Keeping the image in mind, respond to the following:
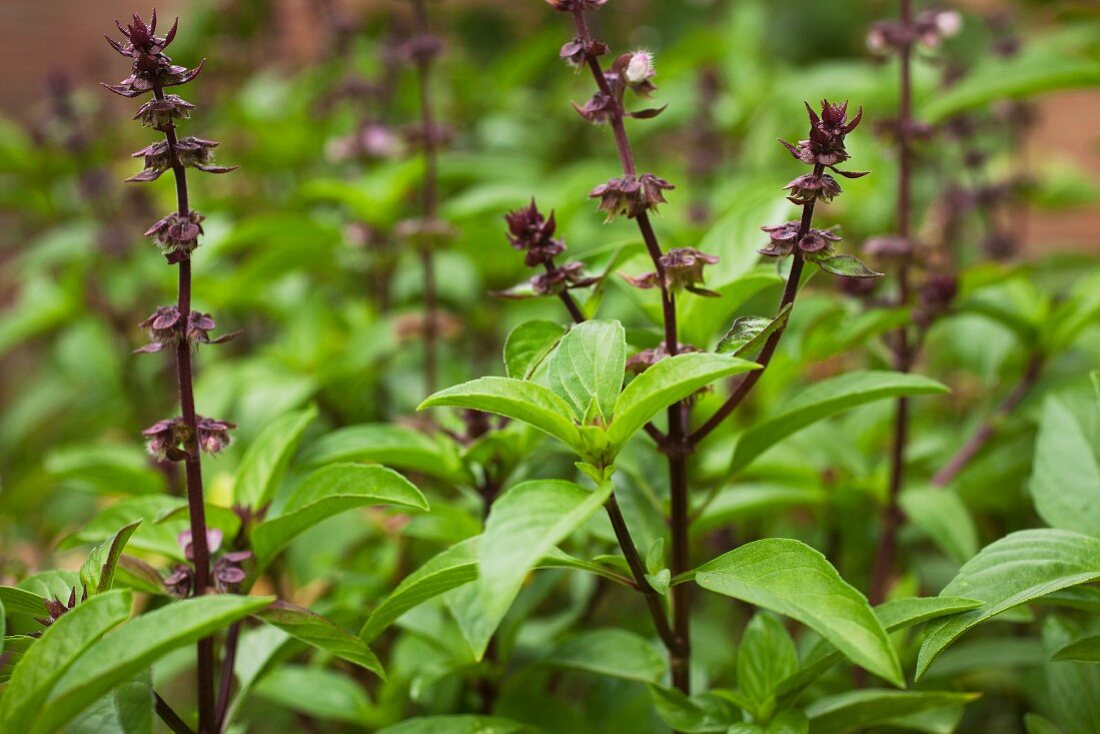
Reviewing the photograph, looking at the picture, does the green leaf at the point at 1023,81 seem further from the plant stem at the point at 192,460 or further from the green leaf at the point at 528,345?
the plant stem at the point at 192,460

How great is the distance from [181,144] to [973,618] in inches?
18.8

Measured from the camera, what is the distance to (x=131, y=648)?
0.42 metres

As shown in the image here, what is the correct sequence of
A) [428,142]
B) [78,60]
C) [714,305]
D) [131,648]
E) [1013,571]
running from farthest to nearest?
1. [78,60]
2. [428,142]
3. [714,305]
4. [1013,571]
5. [131,648]

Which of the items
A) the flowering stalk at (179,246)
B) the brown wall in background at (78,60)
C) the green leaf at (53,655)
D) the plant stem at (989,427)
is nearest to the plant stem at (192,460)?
the flowering stalk at (179,246)

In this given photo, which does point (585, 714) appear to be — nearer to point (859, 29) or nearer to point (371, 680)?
point (371, 680)

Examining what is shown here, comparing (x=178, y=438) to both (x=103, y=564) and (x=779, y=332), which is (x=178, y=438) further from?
(x=779, y=332)

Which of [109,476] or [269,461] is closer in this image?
[269,461]

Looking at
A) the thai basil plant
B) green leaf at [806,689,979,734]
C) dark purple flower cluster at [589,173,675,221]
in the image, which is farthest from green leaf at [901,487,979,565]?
dark purple flower cluster at [589,173,675,221]

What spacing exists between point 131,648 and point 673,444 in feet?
1.00

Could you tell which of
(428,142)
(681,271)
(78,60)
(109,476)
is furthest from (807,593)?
(78,60)

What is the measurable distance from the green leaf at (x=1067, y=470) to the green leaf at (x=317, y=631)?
1.44ft

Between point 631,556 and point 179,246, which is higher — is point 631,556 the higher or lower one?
the lower one

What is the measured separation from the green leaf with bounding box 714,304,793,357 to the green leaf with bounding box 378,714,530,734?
0.89 feet

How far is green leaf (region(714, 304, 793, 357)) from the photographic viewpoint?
0.50 metres
